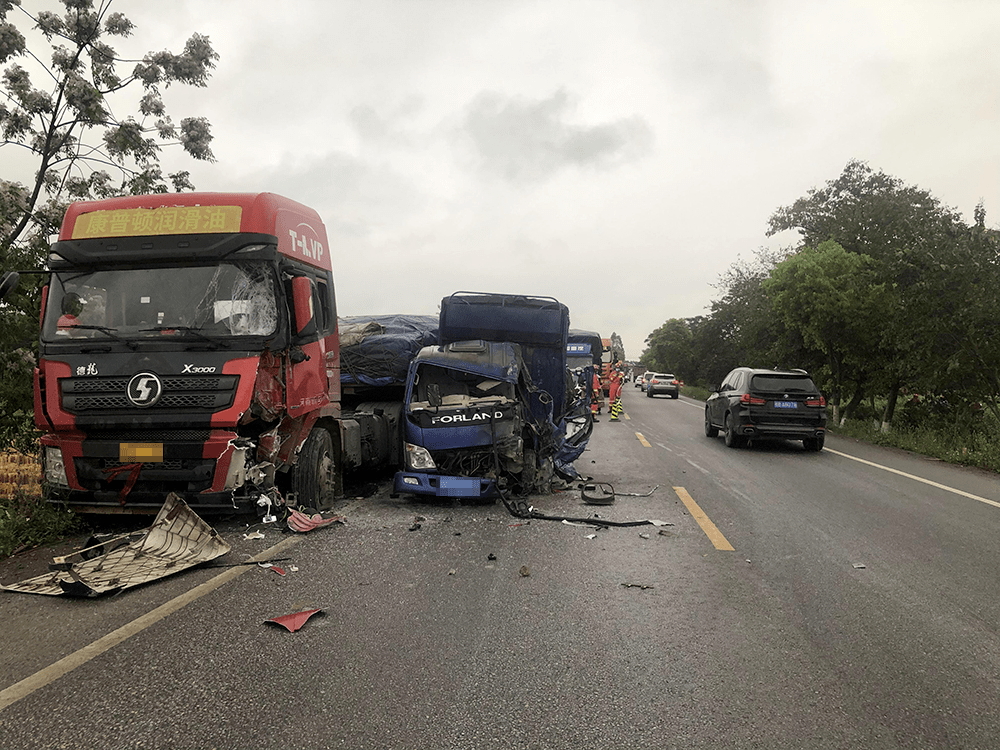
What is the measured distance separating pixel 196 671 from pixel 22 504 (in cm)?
474

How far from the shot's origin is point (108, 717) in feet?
9.99

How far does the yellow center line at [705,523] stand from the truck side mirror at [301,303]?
4.47 m

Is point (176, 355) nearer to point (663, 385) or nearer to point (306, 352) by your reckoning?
point (306, 352)

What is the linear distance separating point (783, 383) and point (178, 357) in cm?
1228

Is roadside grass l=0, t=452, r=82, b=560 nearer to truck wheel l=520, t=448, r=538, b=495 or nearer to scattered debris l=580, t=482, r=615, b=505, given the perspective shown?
truck wheel l=520, t=448, r=538, b=495

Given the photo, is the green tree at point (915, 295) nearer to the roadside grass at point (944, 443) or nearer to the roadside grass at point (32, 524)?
the roadside grass at point (944, 443)

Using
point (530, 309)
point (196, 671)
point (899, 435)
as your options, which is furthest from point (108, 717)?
point (899, 435)

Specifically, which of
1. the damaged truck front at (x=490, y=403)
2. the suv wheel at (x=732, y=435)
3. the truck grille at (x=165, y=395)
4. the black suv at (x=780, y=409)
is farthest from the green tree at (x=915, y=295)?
the truck grille at (x=165, y=395)

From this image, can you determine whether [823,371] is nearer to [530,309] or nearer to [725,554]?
[530,309]

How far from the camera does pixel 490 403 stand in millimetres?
8695

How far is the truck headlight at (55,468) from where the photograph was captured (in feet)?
20.9

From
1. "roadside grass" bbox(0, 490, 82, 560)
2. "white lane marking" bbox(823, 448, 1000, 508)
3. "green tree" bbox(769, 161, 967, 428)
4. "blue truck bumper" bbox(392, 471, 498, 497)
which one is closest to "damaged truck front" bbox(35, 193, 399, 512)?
"roadside grass" bbox(0, 490, 82, 560)

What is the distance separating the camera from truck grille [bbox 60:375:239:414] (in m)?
6.23

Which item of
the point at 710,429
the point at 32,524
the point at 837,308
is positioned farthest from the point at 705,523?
the point at 837,308
